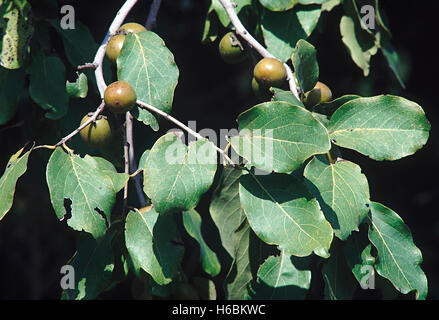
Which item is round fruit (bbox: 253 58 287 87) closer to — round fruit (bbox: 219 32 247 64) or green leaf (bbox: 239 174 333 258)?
round fruit (bbox: 219 32 247 64)

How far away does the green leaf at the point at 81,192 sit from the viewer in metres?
1.33

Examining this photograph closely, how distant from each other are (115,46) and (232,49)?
405 mm

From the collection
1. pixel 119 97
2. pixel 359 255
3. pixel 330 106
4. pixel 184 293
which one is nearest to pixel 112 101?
pixel 119 97

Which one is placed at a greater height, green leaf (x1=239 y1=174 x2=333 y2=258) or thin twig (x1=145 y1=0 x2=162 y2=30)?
thin twig (x1=145 y1=0 x2=162 y2=30)

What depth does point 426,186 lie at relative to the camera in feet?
9.78

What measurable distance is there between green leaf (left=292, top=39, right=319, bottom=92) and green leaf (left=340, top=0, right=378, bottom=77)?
46 cm

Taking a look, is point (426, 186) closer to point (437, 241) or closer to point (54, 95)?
point (437, 241)

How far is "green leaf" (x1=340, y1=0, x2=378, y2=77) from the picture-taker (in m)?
1.93

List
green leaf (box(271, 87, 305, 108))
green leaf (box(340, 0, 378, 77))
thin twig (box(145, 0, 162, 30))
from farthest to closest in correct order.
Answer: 1. green leaf (box(340, 0, 378, 77))
2. thin twig (box(145, 0, 162, 30))
3. green leaf (box(271, 87, 305, 108))

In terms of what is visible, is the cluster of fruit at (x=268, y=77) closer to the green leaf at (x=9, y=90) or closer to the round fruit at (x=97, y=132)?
the round fruit at (x=97, y=132)

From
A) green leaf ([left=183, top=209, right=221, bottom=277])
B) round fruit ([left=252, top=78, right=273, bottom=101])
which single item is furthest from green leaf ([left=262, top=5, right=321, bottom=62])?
green leaf ([left=183, top=209, right=221, bottom=277])

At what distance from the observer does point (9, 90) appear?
5.91 feet

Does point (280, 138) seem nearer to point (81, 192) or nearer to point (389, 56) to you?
Result: point (81, 192)

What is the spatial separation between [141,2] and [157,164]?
4.99 ft
